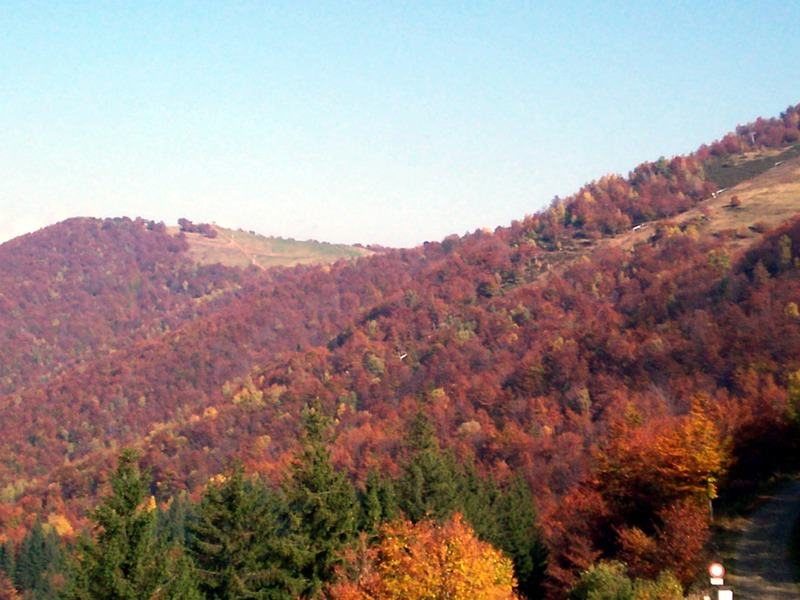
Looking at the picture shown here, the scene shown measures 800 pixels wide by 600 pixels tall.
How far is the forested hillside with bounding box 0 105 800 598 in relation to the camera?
2847 centimetres

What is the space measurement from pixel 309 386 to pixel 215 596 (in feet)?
355

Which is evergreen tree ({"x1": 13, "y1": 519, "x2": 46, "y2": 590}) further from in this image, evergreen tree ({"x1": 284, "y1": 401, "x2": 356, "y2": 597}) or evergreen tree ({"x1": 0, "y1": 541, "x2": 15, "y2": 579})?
evergreen tree ({"x1": 284, "y1": 401, "x2": 356, "y2": 597})

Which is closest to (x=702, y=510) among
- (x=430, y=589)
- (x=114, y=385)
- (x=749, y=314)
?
(x=430, y=589)

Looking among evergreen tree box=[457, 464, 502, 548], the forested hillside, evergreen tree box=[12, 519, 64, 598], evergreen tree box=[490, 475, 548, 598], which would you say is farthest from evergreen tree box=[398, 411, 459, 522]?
evergreen tree box=[12, 519, 64, 598]

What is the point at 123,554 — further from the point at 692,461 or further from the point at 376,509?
the point at 692,461

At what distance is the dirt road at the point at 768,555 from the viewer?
68.4 ft

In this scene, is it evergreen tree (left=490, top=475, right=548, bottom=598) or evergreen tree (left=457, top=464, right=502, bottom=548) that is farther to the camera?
evergreen tree (left=457, top=464, right=502, bottom=548)

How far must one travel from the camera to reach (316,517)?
28656 millimetres

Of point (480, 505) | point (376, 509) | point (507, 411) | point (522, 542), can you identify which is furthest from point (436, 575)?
point (507, 411)

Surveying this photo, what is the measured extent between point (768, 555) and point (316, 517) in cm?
1495

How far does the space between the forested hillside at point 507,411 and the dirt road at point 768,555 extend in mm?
1276

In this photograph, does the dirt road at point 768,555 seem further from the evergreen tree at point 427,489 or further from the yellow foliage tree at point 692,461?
the evergreen tree at point 427,489

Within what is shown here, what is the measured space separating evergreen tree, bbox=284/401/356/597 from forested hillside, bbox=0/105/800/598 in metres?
0.11

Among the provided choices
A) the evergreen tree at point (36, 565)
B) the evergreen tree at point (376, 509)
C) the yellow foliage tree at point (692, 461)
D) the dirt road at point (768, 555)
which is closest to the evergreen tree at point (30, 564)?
the evergreen tree at point (36, 565)
